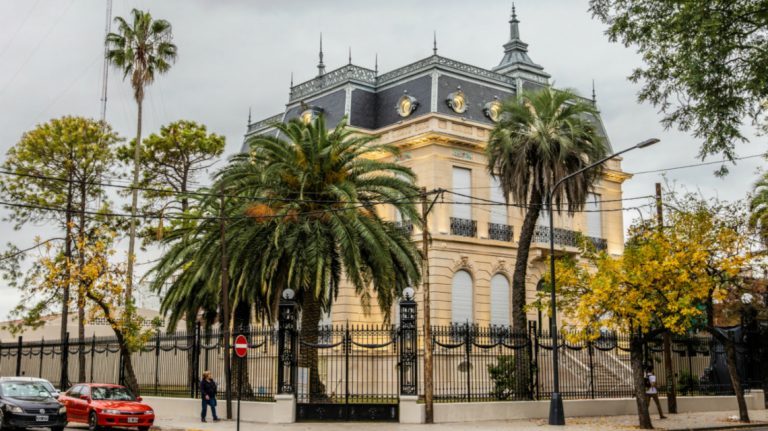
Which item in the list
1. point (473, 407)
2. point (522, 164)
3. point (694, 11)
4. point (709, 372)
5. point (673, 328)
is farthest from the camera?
point (709, 372)

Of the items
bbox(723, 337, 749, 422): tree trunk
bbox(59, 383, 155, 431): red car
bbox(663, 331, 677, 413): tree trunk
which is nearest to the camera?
bbox(59, 383, 155, 431): red car

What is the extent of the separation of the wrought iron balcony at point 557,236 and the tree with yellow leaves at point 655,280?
15.3 m

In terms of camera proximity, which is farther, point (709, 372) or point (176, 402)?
point (709, 372)

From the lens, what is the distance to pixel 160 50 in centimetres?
3888

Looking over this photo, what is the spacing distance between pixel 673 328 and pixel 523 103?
42.5 feet

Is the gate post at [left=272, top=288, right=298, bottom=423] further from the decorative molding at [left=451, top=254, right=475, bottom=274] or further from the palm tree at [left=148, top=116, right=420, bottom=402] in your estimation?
the decorative molding at [left=451, top=254, right=475, bottom=274]

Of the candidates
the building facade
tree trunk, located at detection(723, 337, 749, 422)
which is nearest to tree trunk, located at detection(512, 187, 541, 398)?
the building facade

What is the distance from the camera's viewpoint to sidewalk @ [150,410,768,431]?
23.2 metres

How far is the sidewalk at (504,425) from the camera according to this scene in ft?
76.0

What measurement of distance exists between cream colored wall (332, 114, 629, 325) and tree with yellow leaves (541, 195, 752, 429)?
12.4 meters

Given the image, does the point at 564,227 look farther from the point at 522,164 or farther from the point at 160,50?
the point at 160,50

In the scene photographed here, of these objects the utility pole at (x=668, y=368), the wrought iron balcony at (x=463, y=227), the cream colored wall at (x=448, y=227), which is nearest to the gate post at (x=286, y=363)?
the utility pole at (x=668, y=368)

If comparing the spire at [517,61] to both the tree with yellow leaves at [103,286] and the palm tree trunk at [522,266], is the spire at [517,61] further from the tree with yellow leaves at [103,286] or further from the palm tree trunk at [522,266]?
the tree with yellow leaves at [103,286]

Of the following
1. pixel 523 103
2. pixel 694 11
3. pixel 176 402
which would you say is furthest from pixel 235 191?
pixel 694 11
